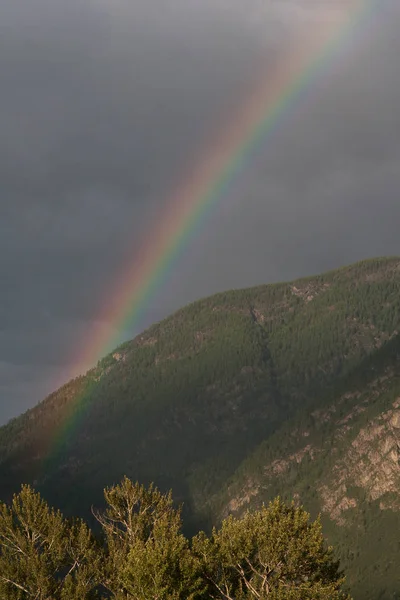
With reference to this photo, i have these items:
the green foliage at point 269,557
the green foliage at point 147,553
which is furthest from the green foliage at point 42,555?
the green foliage at point 269,557

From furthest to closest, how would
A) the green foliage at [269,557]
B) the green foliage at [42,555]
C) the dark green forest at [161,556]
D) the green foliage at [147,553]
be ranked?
the green foliage at [42,555], the green foliage at [269,557], the dark green forest at [161,556], the green foliage at [147,553]

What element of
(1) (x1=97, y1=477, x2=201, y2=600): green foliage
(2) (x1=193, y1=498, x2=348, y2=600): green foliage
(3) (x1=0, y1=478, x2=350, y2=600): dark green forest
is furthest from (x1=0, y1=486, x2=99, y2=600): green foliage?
(2) (x1=193, y1=498, x2=348, y2=600): green foliage

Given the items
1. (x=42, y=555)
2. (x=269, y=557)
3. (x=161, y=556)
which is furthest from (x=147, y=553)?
(x=42, y=555)

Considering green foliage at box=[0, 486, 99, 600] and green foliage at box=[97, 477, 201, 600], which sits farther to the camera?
green foliage at box=[0, 486, 99, 600]

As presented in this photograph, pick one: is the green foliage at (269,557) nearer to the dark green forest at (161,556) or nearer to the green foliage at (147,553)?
the dark green forest at (161,556)

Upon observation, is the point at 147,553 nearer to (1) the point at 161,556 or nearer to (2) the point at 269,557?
(1) the point at 161,556

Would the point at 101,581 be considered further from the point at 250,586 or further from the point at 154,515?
the point at 250,586

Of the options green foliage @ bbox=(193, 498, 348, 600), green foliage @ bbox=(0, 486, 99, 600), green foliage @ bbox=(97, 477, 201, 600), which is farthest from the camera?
green foliage @ bbox=(0, 486, 99, 600)

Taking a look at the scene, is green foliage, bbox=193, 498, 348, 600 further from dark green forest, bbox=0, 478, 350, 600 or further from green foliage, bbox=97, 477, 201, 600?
green foliage, bbox=97, 477, 201, 600

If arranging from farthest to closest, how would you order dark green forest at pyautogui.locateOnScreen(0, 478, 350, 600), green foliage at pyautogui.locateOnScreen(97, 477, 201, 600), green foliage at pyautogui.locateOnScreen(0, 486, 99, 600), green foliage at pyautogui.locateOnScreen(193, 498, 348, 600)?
green foliage at pyautogui.locateOnScreen(0, 486, 99, 600), green foliage at pyautogui.locateOnScreen(193, 498, 348, 600), dark green forest at pyautogui.locateOnScreen(0, 478, 350, 600), green foliage at pyautogui.locateOnScreen(97, 477, 201, 600)

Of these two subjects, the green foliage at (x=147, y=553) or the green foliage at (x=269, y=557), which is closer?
the green foliage at (x=147, y=553)

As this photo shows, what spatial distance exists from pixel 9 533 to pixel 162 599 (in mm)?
27678

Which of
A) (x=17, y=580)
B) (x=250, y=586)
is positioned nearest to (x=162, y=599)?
(x=250, y=586)

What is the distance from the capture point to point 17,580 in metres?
97.3
